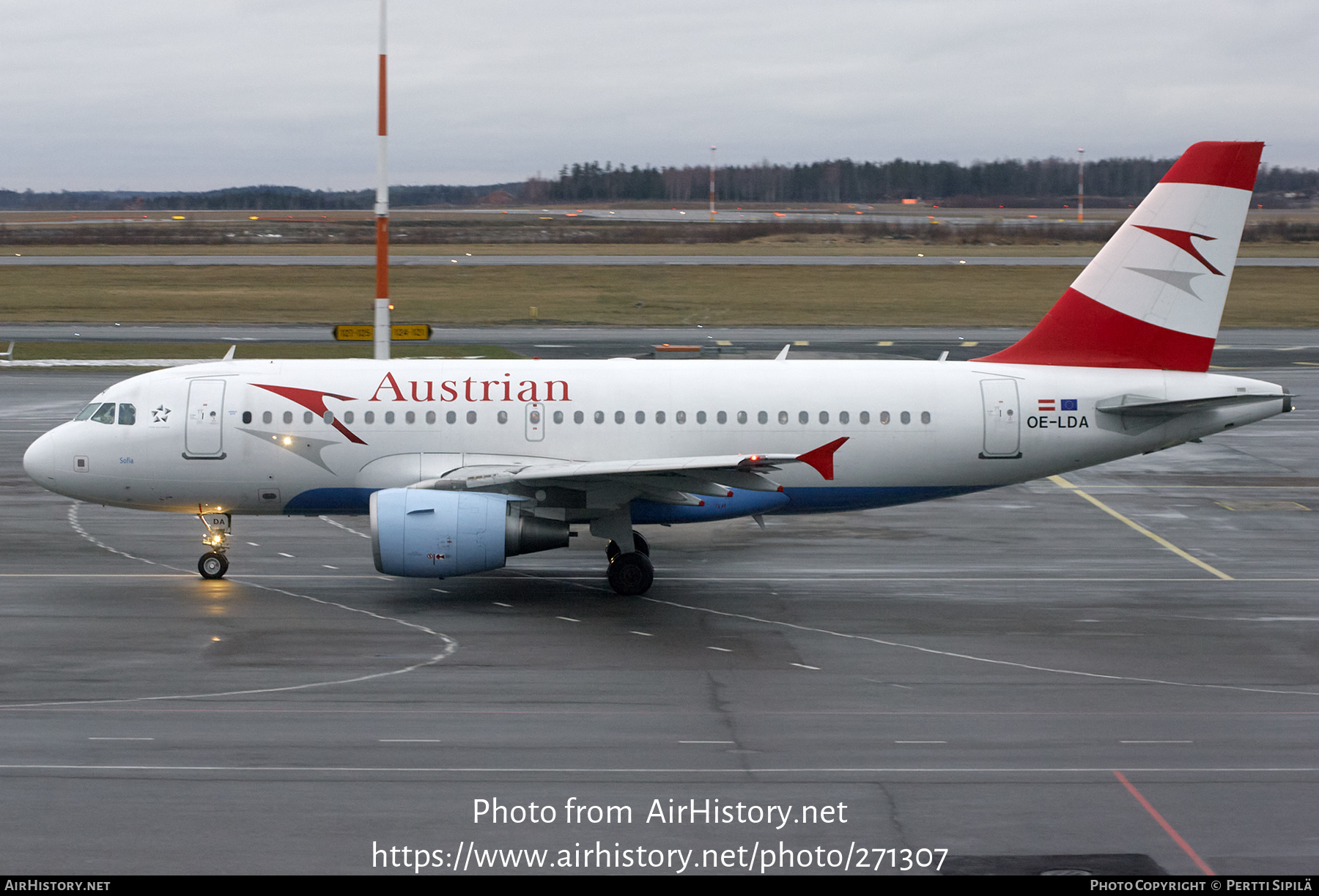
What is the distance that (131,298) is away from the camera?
77312 millimetres

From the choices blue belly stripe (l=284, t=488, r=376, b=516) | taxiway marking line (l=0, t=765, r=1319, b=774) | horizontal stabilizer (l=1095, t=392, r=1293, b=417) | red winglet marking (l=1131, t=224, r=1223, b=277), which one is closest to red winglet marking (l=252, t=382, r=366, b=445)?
blue belly stripe (l=284, t=488, r=376, b=516)

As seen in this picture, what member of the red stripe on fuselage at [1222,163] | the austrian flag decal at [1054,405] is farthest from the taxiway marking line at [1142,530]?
the red stripe on fuselage at [1222,163]

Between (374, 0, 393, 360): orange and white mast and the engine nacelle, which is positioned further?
(374, 0, 393, 360): orange and white mast

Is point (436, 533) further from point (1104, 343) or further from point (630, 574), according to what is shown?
point (1104, 343)

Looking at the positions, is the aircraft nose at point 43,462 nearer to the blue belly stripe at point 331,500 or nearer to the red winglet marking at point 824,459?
the blue belly stripe at point 331,500

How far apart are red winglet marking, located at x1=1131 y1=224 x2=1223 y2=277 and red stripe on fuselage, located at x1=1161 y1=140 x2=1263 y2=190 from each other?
1.00m

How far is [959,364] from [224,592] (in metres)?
15.0

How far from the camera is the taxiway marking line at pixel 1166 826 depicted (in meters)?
12.9

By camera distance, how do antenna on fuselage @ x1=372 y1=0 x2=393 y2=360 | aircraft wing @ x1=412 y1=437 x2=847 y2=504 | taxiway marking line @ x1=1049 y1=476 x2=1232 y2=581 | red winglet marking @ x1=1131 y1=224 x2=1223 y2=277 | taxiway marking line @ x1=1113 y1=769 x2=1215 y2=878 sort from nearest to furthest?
taxiway marking line @ x1=1113 y1=769 x2=1215 y2=878, aircraft wing @ x1=412 y1=437 x2=847 y2=504, red winglet marking @ x1=1131 y1=224 x2=1223 y2=277, taxiway marking line @ x1=1049 y1=476 x2=1232 y2=581, antenna on fuselage @ x1=372 y1=0 x2=393 y2=360

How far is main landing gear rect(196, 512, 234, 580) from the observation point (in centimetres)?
2466

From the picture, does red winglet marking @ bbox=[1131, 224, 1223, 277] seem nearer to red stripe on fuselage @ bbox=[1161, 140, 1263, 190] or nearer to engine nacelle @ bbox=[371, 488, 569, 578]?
red stripe on fuselage @ bbox=[1161, 140, 1263, 190]

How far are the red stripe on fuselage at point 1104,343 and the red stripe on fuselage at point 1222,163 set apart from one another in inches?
117

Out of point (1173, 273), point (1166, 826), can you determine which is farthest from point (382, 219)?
point (1166, 826)
